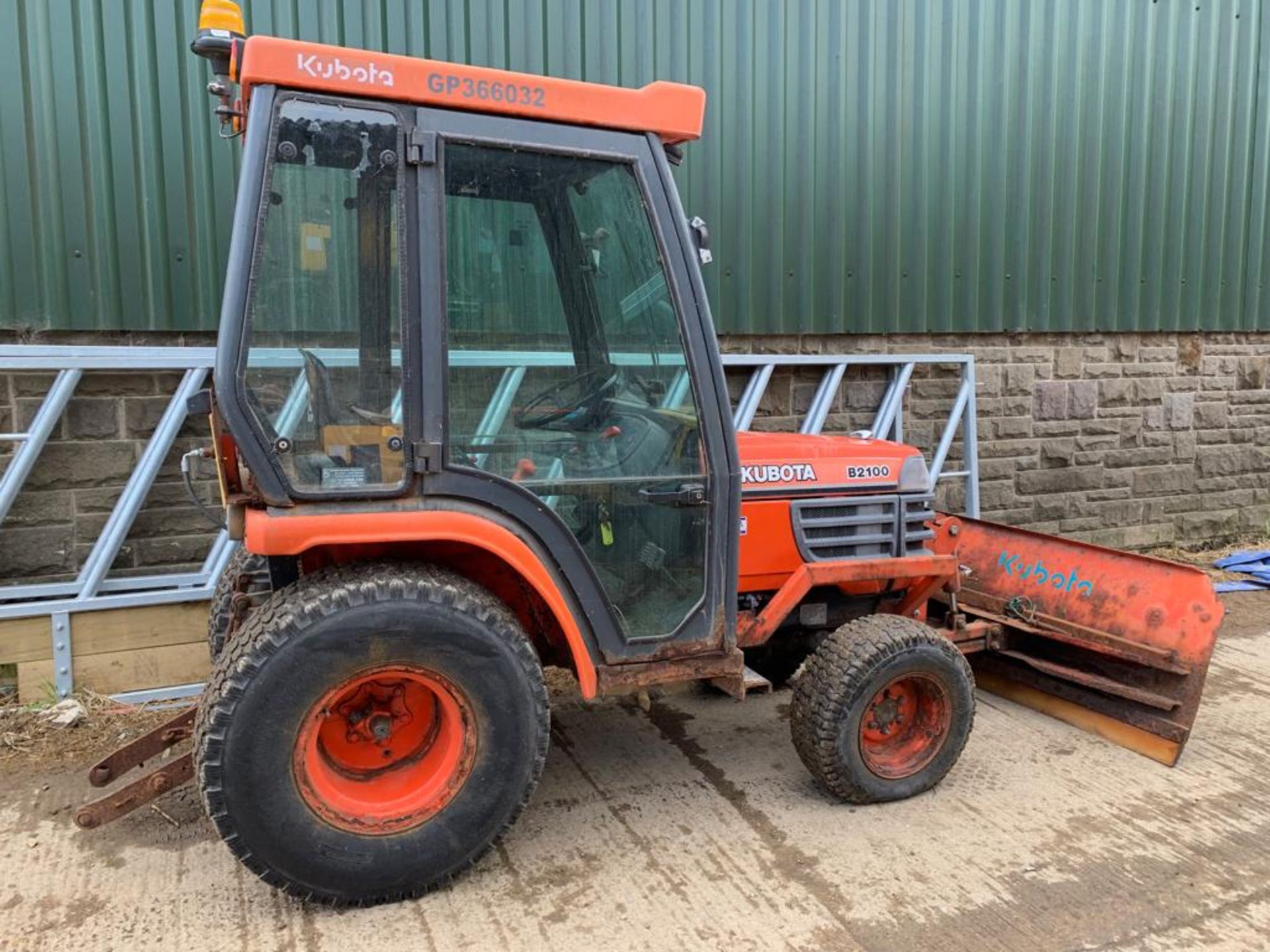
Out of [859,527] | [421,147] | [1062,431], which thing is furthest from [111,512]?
[1062,431]

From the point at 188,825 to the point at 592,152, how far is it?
104 inches

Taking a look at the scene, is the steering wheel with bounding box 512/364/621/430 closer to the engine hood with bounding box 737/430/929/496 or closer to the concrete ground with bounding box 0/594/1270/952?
the engine hood with bounding box 737/430/929/496

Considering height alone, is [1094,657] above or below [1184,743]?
above

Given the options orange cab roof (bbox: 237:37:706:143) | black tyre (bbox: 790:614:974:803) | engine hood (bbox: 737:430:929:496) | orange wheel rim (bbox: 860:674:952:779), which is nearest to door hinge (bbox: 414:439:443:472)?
orange cab roof (bbox: 237:37:706:143)

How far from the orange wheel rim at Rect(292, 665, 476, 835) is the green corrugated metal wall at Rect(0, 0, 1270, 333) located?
2621 mm

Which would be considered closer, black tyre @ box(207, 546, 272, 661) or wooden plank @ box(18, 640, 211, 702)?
black tyre @ box(207, 546, 272, 661)

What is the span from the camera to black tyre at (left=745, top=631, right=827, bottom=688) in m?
3.91

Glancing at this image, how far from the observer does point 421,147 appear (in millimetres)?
2631

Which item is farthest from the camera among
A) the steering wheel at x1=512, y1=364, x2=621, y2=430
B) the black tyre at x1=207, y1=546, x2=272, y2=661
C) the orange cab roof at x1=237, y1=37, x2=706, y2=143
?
the black tyre at x1=207, y1=546, x2=272, y2=661

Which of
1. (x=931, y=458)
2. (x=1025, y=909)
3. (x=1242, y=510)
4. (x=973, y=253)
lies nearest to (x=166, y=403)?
(x=1025, y=909)

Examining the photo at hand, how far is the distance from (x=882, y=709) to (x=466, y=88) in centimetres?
255

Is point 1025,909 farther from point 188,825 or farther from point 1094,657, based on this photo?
point 188,825

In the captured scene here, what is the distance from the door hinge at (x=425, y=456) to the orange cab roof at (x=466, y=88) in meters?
0.95

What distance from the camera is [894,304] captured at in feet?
20.5
